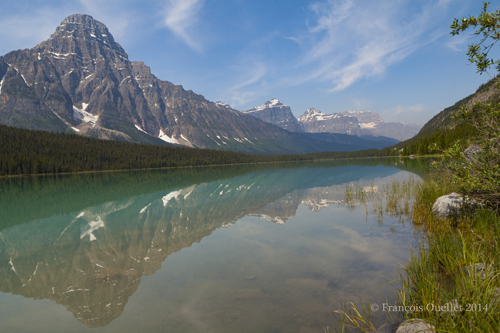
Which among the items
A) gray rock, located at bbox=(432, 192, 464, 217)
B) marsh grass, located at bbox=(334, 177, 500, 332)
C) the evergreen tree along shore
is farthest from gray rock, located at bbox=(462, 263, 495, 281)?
the evergreen tree along shore

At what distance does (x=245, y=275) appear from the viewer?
36.7 ft

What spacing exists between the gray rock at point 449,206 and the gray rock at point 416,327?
11.0m

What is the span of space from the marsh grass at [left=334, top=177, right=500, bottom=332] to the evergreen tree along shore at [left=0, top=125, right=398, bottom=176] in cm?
15720

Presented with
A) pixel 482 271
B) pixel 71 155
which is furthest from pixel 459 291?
pixel 71 155

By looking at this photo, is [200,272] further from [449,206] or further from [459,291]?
[449,206]

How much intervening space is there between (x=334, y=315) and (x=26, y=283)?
13.1 m

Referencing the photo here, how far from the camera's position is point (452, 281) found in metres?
8.15

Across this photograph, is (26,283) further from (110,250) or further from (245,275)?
(245,275)

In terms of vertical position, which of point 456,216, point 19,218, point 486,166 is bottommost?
point 19,218

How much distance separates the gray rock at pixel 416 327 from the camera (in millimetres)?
5091

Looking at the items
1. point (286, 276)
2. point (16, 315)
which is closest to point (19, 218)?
point (16, 315)

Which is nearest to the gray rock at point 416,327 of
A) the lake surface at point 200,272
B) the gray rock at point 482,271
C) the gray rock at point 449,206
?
the gray rock at point 482,271

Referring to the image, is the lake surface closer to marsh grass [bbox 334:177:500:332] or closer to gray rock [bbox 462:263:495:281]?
marsh grass [bbox 334:177:500:332]

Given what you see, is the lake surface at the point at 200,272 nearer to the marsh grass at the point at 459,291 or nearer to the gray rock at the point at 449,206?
the marsh grass at the point at 459,291
